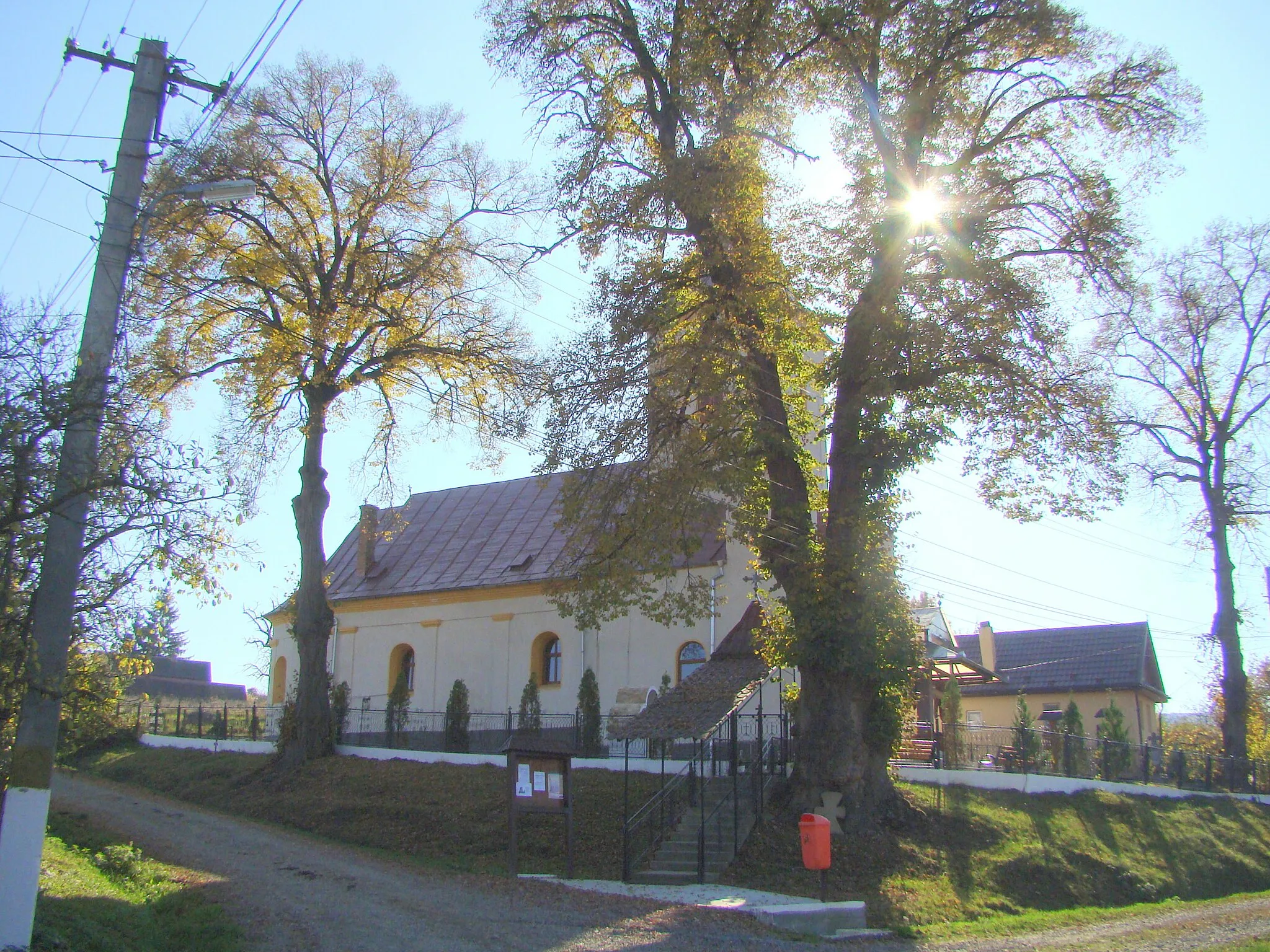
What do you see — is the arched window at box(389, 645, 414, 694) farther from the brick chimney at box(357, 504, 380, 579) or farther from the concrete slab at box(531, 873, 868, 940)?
the concrete slab at box(531, 873, 868, 940)

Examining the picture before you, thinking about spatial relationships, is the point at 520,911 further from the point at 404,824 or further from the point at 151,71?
the point at 151,71

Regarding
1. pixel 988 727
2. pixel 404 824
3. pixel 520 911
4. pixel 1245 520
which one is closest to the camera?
pixel 520 911

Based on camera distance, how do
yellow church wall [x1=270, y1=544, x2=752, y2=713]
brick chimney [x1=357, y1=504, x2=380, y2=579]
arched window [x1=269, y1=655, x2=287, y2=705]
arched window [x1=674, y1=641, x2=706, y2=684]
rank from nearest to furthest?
arched window [x1=674, y1=641, x2=706, y2=684], yellow church wall [x1=270, y1=544, x2=752, y2=713], brick chimney [x1=357, y1=504, x2=380, y2=579], arched window [x1=269, y1=655, x2=287, y2=705]

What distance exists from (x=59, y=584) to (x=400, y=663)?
26357 mm

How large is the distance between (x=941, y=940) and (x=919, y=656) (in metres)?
5.63

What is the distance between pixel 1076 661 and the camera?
140 ft

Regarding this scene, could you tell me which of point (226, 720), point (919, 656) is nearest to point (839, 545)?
point (919, 656)

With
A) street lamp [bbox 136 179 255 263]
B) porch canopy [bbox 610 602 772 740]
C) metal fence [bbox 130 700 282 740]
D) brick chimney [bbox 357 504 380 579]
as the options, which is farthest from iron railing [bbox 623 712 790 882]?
brick chimney [bbox 357 504 380 579]

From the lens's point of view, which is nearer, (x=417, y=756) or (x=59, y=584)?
(x=59, y=584)

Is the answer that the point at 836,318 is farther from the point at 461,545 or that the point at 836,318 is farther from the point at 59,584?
the point at 461,545

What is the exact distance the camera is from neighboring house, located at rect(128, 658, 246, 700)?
70812 millimetres

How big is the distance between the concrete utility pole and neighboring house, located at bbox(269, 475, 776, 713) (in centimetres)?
1585

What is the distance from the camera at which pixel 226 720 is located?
1180 inches

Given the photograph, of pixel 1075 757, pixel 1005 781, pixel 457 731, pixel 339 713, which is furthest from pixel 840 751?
pixel 339 713
